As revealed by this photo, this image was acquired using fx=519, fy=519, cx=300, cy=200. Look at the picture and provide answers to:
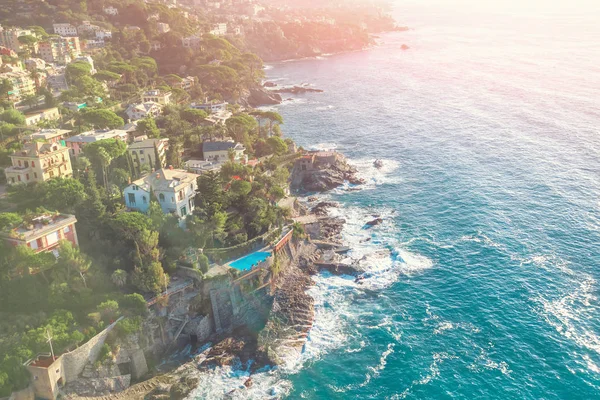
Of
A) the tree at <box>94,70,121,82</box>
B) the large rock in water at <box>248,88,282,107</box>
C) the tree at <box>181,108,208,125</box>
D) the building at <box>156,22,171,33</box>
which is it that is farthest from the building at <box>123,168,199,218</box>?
the building at <box>156,22,171,33</box>

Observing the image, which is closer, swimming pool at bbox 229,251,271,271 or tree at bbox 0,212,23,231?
tree at bbox 0,212,23,231

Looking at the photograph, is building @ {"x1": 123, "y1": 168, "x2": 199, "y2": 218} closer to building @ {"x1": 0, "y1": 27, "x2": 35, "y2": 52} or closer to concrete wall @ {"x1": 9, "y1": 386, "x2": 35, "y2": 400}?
concrete wall @ {"x1": 9, "y1": 386, "x2": 35, "y2": 400}

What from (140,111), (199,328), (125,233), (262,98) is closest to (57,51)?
(262,98)

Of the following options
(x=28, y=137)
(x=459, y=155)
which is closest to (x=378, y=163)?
(x=459, y=155)

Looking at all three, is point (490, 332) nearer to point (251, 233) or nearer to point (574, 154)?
point (251, 233)

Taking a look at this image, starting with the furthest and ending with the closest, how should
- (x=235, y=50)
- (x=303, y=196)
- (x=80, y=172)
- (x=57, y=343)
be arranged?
(x=235, y=50) < (x=303, y=196) < (x=80, y=172) < (x=57, y=343)

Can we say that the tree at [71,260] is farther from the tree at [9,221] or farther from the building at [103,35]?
the building at [103,35]

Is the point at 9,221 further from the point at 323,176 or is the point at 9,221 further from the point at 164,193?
the point at 323,176
